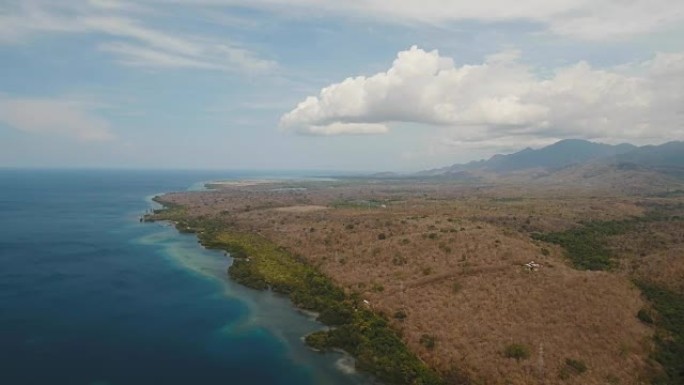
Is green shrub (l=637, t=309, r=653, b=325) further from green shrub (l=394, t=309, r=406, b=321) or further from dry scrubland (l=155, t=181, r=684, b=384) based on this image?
green shrub (l=394, t=309, r=406, b=321)

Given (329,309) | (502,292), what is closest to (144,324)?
(329,309)

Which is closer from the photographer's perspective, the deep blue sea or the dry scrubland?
the deep blue sea

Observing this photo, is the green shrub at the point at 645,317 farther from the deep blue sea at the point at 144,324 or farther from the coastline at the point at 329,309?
the deep blue sea at the point at 144,324

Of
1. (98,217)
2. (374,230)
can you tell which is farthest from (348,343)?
(98,217)

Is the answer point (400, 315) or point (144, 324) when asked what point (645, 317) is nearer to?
point (400, 315)

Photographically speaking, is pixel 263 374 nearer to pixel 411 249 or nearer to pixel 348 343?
pixel 348 343

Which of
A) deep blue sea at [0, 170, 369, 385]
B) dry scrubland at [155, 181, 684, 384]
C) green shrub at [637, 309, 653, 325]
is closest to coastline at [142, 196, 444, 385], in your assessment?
deep blue sea at [0, 170, 369, 385]
